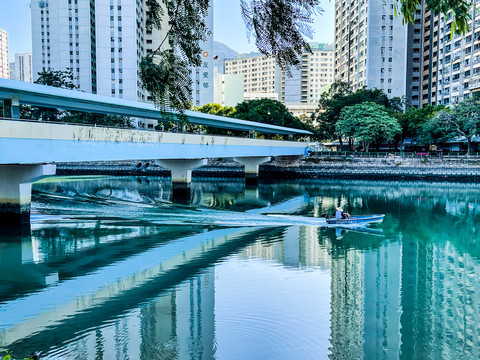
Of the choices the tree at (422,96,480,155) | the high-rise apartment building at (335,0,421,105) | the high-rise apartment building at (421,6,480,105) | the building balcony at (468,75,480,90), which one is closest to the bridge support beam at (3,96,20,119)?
the tree at (422,96,480,155)

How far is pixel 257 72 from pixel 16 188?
402 ft

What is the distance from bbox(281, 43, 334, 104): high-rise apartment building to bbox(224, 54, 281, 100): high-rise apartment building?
7.13m

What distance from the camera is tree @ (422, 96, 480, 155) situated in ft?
134

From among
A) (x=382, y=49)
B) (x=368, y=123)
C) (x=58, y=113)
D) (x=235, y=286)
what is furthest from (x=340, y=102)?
(x=235, y=286)

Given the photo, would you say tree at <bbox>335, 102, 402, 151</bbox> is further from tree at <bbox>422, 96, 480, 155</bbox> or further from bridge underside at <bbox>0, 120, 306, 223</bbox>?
bridge underside at <bbox>0, 120, 306, 223</bbox>

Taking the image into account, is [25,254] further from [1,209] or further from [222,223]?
[222,223]

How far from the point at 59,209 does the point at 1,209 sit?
5.31 m

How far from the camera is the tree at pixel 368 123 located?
44.1 metres

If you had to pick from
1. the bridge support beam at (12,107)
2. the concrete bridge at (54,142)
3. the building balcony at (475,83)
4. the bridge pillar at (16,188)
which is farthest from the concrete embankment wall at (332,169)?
the bridge support beam at (12,107)

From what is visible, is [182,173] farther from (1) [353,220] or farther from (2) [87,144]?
(1) [353,220]

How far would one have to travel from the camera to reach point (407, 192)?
3325 centimetres

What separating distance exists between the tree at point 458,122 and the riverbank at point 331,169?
2.93 meters

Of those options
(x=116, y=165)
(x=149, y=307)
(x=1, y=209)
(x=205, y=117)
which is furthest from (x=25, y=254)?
(x=116, y=165)

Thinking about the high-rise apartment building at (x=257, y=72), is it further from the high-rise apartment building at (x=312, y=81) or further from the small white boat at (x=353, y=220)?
the small white boat at (x=353, y=220)
